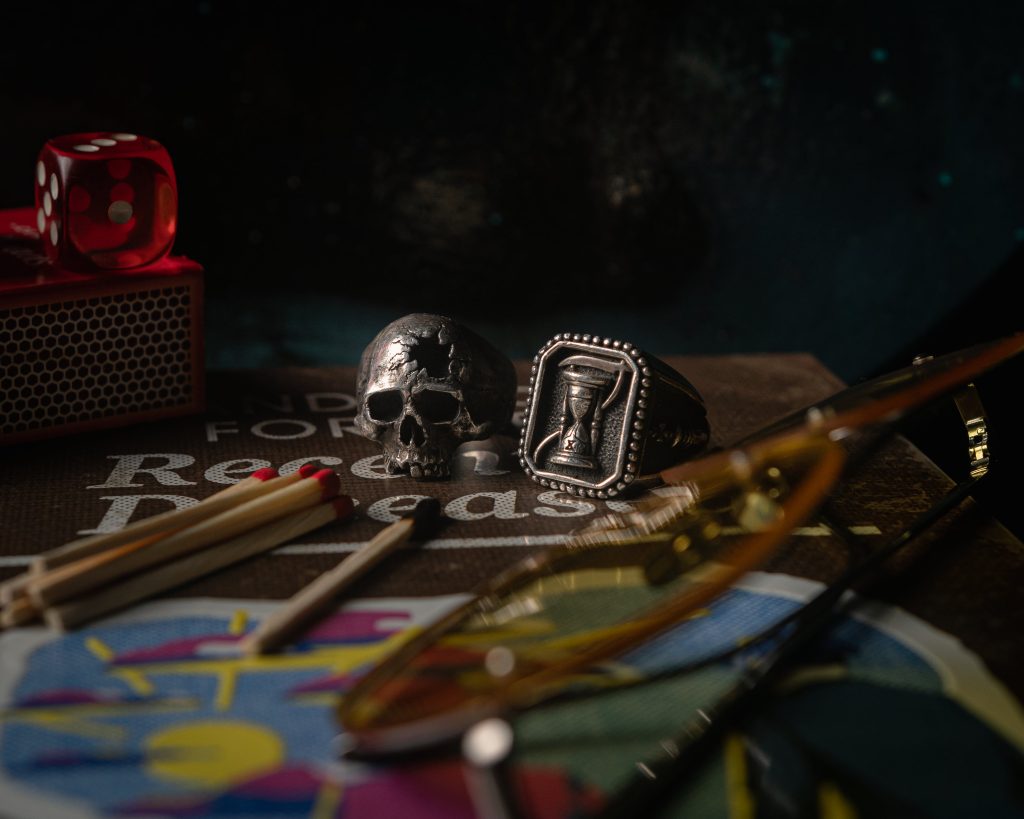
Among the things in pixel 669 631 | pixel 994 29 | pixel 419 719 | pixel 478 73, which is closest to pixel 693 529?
pixel 669 631

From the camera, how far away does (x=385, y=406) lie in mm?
1242

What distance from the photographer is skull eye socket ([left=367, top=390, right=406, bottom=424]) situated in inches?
47.9

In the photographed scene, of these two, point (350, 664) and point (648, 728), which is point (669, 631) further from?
point (350, 664)

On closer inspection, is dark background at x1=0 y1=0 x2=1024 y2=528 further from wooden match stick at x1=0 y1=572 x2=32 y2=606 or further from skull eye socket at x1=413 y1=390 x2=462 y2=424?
wooden match stick at x1=0 y1=572 x2=32 y2=606

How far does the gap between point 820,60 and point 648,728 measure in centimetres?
166

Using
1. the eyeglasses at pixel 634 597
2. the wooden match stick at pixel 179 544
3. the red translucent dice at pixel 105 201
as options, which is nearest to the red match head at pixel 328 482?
the wooden match stick at pixel 179 544

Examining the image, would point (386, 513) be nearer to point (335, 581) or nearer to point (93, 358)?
point (335, 581)

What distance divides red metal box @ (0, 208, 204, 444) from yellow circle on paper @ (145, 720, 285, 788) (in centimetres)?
60

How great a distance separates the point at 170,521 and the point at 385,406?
308 millimetres

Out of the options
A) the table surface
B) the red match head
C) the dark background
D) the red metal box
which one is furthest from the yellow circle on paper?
the dark background

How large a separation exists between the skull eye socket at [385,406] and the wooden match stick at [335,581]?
0.41 feet

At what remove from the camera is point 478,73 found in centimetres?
216

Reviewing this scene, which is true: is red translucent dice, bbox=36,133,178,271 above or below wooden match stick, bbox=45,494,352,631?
above

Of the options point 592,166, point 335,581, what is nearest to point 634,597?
point 335,581
